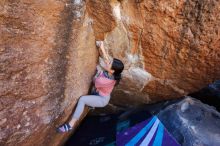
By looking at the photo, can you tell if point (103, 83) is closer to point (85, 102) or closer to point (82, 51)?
point (85, 102)

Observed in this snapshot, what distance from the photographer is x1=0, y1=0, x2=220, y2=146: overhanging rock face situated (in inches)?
105

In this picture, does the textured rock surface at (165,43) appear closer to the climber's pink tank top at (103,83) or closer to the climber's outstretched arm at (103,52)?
the climber's outstretched arm at (103,52)

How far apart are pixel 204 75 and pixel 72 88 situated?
1.60 m

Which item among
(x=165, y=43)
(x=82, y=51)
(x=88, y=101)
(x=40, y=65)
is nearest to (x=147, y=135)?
(x=88, y=101)

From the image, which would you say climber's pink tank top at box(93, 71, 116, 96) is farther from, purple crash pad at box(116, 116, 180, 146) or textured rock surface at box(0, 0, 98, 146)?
A: purple crash pad at box(116, 116, 180, 146)

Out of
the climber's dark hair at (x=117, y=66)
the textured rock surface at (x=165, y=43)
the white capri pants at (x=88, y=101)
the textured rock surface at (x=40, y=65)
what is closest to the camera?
the textured rock surface at (x=40, y=65)

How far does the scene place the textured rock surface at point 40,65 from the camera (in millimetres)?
2568

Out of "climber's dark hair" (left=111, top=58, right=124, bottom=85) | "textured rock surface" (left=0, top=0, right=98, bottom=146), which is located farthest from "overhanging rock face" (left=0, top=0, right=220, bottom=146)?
"climber's dark hair" (left=111, top=58, right=124, bottom=85)

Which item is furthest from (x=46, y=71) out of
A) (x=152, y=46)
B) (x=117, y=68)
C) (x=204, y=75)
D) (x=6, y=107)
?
(x=204, y=75)

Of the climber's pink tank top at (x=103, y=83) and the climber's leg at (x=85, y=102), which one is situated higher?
the climber's pink tank top at (x=103, y=83)

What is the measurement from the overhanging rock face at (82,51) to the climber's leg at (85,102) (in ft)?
0.26

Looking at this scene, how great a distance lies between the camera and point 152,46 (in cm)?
338

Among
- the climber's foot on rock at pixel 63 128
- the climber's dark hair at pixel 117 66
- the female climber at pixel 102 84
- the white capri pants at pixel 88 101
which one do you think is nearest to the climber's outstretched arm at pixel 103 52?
the female climber at pixel 102 84

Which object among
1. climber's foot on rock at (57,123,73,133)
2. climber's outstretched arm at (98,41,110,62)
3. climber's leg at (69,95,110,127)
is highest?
climber's outstretched arm at (98,41,110,62)
